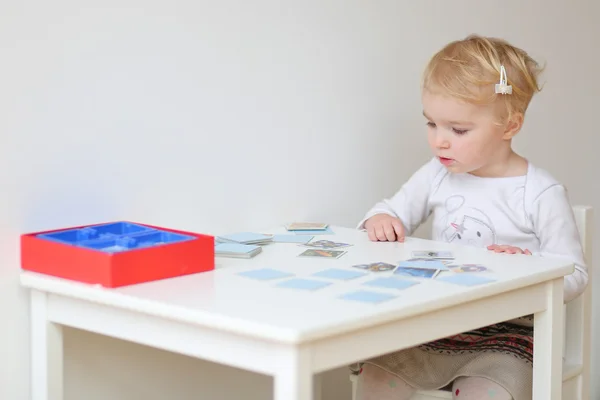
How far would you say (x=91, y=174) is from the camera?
4.50ft

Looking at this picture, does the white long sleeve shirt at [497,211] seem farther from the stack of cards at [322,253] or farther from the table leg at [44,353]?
the table leg at [44,353]

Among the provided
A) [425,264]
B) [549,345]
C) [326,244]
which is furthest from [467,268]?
[326,244]

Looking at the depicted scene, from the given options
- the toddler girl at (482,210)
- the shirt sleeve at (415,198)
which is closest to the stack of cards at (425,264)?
the toddler girl at (482,210)

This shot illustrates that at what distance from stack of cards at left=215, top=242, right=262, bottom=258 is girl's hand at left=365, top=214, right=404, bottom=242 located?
24 centimetres

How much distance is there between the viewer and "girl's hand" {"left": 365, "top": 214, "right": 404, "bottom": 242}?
5.01 feet

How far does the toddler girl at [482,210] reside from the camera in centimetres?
145

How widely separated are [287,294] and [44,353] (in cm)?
40

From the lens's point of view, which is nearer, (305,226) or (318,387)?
(305,226)

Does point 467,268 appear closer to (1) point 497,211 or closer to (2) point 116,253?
(1) point 497,211

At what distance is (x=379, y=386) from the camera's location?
150cm

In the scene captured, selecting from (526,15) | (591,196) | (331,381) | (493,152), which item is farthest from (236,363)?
(591,196)

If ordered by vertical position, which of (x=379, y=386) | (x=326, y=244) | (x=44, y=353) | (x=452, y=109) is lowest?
(x=379, y=386)

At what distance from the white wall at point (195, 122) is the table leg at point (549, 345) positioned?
0.57 metres

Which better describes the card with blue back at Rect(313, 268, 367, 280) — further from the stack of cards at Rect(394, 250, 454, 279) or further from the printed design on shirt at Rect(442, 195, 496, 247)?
the printed design on shirt at Rect(442, 195, 496, 247)
